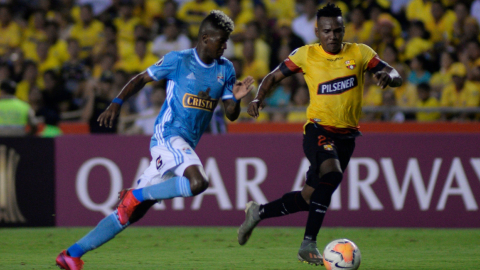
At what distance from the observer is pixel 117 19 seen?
14.0 metres

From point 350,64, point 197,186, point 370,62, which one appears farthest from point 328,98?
point 197,186

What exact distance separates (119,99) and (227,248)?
241cm

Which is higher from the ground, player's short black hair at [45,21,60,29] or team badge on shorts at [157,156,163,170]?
player's short black hair at [45,21,60,29]

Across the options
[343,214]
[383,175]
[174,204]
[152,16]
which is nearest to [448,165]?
[383,175]

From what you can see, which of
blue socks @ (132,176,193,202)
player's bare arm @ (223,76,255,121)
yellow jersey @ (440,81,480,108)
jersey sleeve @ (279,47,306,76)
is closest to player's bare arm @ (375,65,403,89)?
jersey sleeve @ (279,47,306,76)

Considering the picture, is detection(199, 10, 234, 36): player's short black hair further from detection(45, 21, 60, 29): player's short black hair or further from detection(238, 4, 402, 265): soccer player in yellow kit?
detection(45, 21, 60, 29): player's short black hair

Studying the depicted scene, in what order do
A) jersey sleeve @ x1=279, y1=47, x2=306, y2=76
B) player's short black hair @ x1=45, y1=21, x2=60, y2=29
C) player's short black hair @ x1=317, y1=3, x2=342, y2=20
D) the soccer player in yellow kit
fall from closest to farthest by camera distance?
the soccer player in yellow kit < player's short black hair @ x1=317, y1=3, x2=342, y2=20 < jersey sleeve @ x1=279, y1=47, x2=306, y2=76 < player's short black hair @ x1=45, y1=21, x2=60, y2=29

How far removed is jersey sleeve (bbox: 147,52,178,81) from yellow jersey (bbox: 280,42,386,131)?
1.16 metres

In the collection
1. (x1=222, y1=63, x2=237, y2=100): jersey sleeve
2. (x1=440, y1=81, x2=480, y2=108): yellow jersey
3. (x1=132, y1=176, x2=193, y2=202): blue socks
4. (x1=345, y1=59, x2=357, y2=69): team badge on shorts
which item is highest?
(x1=345, y1=59, x2=357, y2=69): team badge on shorts

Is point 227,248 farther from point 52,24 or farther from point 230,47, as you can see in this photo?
point 52,24

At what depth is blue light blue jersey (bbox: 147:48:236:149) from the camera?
228 inches

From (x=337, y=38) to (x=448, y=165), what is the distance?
3.62 meters

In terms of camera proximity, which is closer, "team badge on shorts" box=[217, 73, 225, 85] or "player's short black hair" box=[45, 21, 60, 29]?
"team badge on shorts" box=[217, 73, 225, 85]

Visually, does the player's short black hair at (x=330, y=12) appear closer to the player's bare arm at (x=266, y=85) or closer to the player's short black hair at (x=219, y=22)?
the player's bare arm at (x=266, y=85)
